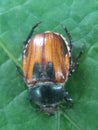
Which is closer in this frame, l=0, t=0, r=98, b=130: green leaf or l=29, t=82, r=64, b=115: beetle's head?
l=0, t=0, r=98, b=130: green leaf

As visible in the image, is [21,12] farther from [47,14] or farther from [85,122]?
[85,122]

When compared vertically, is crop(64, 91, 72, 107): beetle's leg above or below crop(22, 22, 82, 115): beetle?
below

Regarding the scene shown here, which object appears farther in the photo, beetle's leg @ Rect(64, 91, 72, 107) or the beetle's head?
the beetle's head

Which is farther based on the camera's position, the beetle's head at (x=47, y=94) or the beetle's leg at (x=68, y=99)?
the beetle's head at (x=47, y=94)
